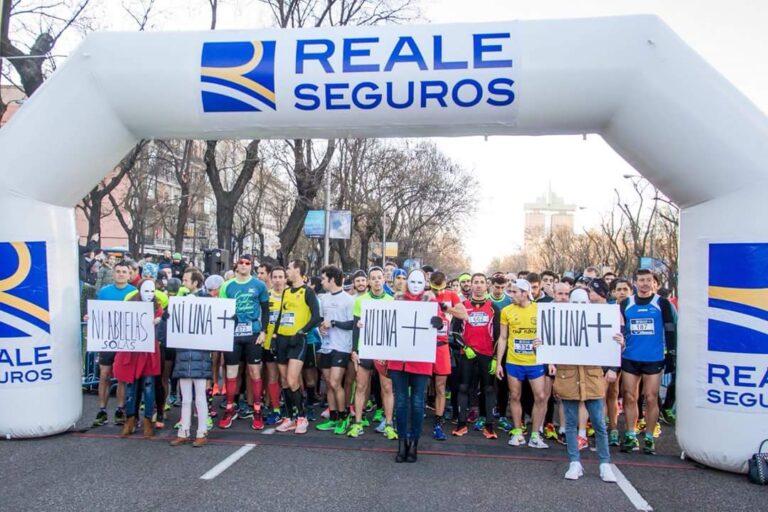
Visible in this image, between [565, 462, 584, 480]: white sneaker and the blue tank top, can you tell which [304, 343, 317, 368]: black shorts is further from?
the blue tank top

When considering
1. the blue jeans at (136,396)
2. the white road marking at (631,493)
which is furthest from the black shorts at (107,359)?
the white road marking at (631,493)

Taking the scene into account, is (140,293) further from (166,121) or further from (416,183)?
(416,183)

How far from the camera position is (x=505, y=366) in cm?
760

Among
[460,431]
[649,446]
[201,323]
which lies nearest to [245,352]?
[201,323]

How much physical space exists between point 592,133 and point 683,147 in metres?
0.96

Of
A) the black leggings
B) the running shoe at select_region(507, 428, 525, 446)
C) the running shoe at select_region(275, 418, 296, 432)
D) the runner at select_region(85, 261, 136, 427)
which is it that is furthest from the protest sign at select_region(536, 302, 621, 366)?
the runner at select_region(85, 261, 136, 427)

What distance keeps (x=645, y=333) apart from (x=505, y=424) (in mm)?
2220

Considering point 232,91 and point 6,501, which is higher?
point 232,91

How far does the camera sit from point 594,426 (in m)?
6.19

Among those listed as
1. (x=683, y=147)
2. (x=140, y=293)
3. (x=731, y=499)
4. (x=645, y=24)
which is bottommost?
(x=731, y=499)

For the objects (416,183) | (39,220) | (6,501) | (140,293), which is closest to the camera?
(6,501)

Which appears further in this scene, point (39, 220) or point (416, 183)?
point (416, 183)

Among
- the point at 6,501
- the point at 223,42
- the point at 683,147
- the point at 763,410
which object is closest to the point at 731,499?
the point at 763,410

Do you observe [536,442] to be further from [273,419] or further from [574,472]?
[273,419]
